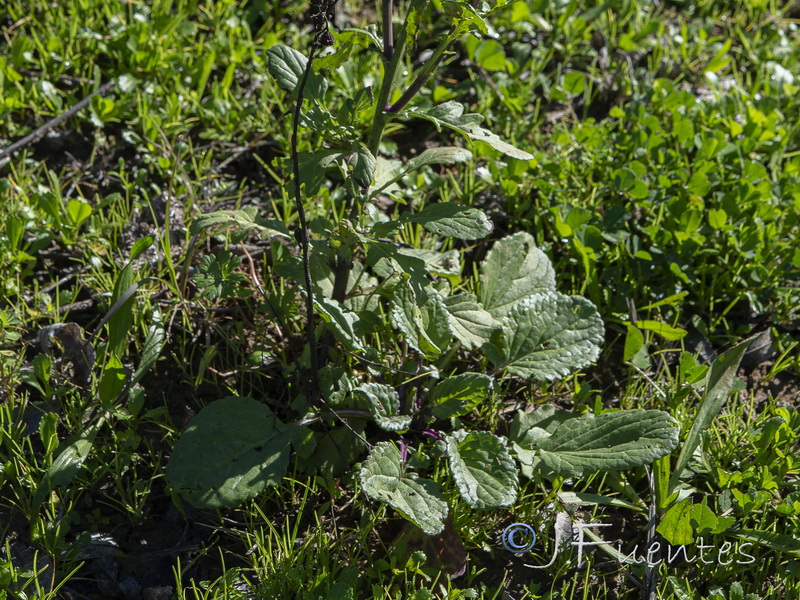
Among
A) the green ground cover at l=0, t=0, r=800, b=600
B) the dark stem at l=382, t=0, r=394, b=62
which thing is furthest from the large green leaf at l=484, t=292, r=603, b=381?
the dark stem at l=382, t=0, r=394, b=62

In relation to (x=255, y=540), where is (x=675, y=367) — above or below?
above

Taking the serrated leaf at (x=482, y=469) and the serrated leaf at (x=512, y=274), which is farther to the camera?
the serrated leaf at (x=512, y=274)

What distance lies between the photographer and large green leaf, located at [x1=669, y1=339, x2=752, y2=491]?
2.32 metres

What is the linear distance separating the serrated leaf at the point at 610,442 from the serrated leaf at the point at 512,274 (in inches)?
18.8

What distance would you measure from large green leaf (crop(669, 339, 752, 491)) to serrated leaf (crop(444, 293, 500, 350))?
660 mm

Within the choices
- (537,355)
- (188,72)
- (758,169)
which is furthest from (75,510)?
(758,169)

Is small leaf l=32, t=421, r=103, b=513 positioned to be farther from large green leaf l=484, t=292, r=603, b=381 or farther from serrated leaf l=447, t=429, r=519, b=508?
large green leaf l=484, t=292, r=603, b=381

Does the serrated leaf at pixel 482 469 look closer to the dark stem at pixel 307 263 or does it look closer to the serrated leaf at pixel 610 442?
the serrated leaf at pixel 610 442

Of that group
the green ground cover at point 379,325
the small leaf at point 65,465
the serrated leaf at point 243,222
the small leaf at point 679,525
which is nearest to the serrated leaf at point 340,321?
the green ground cover at point 379,325

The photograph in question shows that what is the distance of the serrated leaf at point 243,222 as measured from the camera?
85.8 inches

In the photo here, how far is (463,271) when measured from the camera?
300 cm

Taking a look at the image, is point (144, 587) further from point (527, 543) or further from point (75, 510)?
point (527, 543)


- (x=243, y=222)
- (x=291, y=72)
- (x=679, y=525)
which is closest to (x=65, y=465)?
Answer: (x=243, y=222)

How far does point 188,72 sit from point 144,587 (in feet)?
7.06
